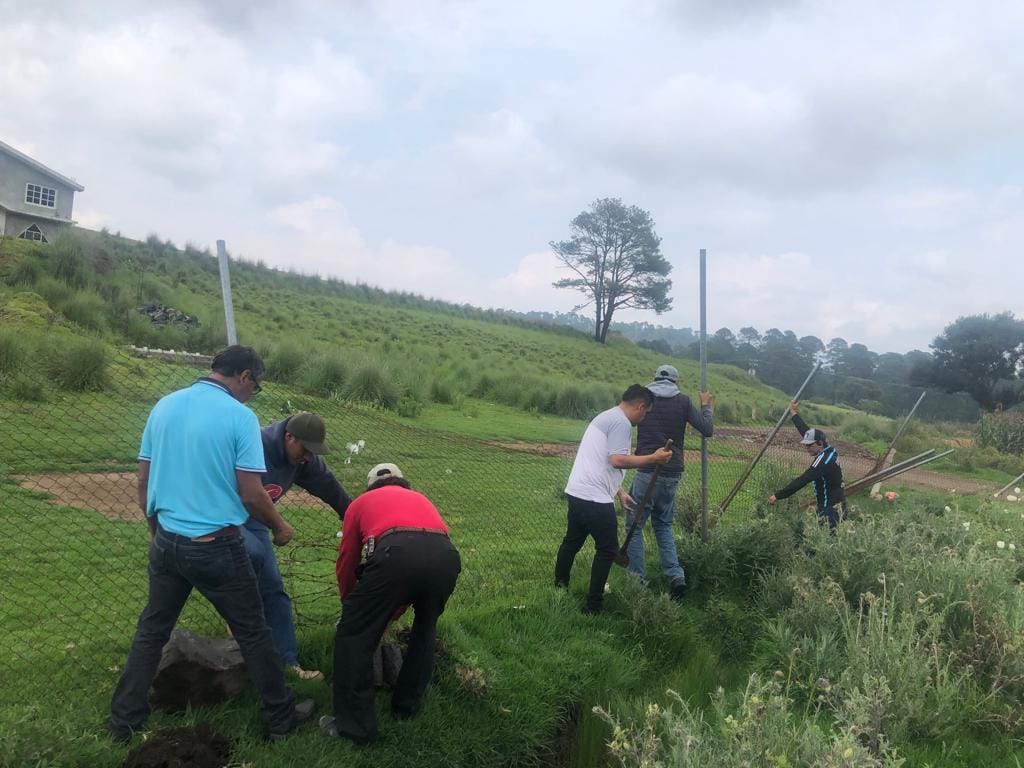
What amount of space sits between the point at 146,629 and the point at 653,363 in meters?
40.7

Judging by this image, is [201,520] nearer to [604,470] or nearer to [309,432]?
[309,432]

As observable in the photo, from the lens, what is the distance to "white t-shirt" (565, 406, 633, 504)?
5523mm

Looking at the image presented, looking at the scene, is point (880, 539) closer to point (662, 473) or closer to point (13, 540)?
point (662, 473)

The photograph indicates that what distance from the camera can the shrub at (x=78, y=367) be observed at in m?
11.4

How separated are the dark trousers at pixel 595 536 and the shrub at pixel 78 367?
354 inches

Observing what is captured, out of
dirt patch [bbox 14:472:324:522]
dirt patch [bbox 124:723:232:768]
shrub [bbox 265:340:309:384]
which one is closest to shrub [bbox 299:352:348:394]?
shrub [bbox 265:340:309:384]

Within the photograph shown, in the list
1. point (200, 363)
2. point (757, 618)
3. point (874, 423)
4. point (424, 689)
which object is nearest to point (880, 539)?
point (757, 618)

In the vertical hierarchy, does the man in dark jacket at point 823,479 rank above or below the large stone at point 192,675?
above

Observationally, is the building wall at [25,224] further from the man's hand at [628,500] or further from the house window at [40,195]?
the man's hand at [628,500]

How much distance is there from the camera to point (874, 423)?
731 inches

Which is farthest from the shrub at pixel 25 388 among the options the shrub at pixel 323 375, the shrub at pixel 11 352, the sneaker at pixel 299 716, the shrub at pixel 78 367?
the sneaker at pixel 299 716

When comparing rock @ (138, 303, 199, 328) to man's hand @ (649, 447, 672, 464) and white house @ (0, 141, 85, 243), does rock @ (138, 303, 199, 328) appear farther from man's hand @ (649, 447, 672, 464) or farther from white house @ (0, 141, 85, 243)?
man's hand @ (649, 447, 672, 464)

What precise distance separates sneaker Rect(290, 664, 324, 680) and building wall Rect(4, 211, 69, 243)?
30002mm

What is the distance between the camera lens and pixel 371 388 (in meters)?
16.2
